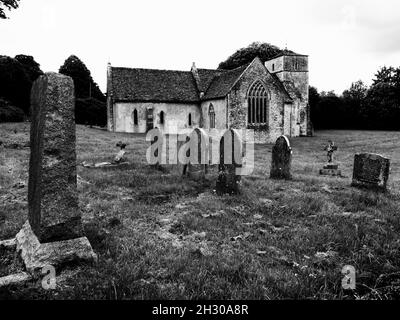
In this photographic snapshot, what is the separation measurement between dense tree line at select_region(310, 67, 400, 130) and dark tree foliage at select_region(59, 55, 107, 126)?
Result: 97.9 ft

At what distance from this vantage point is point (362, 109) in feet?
158

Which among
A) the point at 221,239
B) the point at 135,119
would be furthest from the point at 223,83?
the point at 221,239

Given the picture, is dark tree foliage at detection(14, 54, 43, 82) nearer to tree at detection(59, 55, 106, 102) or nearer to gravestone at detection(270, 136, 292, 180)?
tree at detection(59, 55, 106, 102)

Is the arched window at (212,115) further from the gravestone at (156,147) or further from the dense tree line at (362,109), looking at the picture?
the dense tree line at (362,109)

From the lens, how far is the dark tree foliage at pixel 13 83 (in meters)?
33.9

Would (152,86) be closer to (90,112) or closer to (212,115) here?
(212,115)

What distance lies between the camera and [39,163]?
432 centimetres

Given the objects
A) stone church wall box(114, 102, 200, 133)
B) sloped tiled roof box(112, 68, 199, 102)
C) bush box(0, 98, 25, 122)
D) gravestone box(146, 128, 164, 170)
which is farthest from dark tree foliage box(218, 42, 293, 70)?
gravestone box(146, 128, 164, 170)

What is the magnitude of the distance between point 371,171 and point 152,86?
27000 millimetres

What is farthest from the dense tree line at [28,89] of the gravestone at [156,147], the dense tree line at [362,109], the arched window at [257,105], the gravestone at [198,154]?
the dense tree line at [362,109]

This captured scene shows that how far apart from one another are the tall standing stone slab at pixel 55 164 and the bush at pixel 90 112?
4023 cm

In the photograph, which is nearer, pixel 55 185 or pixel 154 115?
pixel 55 185
